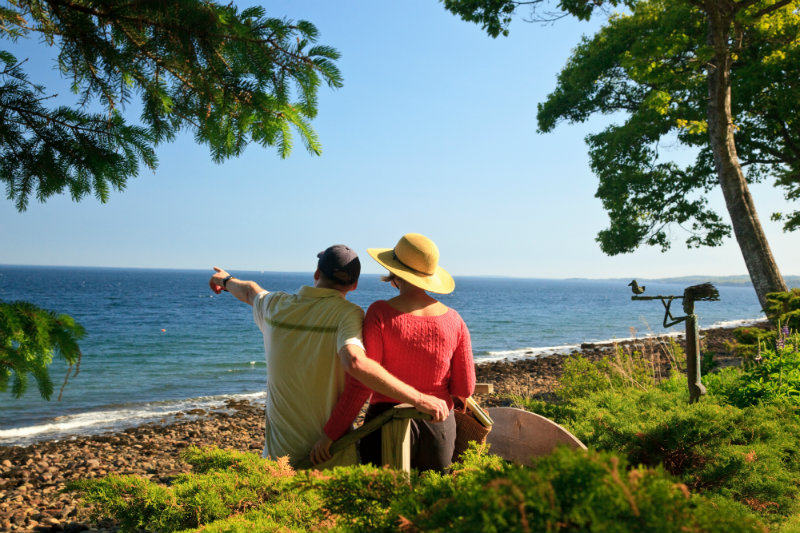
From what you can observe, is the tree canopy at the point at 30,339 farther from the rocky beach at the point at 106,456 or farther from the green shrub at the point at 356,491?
the rocky beach at the point at 106,456

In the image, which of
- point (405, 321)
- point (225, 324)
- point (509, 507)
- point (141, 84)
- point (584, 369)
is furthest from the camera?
point (225, 324)

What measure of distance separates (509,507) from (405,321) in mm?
1753

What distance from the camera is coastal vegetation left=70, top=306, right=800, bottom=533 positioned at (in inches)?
44.9

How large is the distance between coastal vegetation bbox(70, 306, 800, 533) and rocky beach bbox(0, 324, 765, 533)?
7.59 ft

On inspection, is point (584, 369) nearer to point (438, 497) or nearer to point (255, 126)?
point (255, 126)

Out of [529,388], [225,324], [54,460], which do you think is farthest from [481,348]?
[225,324]

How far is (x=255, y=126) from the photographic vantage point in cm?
362

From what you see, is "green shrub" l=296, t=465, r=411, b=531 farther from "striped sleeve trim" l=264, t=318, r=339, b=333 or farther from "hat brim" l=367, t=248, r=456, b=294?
"hat brim" l=367, t=248, r=456, b=294

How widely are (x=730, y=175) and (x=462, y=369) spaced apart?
8.41 metres

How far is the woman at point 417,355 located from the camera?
9.32 ft

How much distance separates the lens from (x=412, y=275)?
118 inches

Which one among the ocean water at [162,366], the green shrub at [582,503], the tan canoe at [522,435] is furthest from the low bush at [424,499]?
the ocean water at [162,366]

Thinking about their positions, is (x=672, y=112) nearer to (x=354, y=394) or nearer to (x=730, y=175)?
(x=730, y=175)

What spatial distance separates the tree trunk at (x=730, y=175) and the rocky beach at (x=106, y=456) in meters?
1.35
